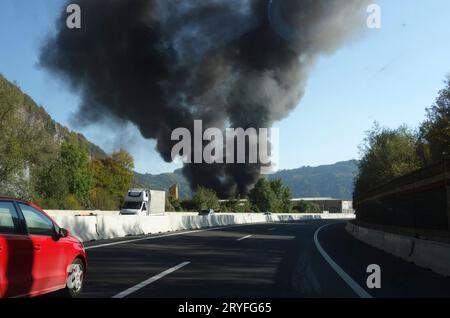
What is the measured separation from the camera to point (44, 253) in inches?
241

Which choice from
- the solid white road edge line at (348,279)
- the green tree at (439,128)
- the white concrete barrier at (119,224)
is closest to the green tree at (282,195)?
the green tree at (439,128)

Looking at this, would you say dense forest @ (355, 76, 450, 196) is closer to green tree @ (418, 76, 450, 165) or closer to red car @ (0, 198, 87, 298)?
green tree @ (418, 76, 450, 165)

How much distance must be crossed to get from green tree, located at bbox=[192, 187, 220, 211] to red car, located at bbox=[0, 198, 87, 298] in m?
69.6

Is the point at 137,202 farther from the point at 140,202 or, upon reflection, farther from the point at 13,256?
the point at 13,256

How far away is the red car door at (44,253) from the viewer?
6.00 m

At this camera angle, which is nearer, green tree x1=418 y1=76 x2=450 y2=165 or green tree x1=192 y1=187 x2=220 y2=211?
green tree x1=418 y1=76 x2=450 y2=165

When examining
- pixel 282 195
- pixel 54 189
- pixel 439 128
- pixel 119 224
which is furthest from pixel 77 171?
pixel 119 224

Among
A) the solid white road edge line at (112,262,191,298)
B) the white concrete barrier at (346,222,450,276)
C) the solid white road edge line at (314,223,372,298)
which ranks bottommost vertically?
the solid white road edge line at (314,223,372,298)

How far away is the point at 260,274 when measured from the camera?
9.25 meters

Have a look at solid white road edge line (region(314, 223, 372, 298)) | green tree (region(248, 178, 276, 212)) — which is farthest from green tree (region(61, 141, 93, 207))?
solid white road edge line (region(314, 223, 372, 298))

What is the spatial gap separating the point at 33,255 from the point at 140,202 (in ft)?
121

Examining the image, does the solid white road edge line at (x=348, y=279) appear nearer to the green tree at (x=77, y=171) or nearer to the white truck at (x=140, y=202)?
the white truck at (x=140, y=202)

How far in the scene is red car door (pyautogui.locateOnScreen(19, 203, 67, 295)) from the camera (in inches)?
236

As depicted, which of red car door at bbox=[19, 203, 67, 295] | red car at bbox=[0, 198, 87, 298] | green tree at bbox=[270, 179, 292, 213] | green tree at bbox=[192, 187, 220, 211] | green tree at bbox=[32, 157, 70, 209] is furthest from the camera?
green tree at bbox=[270, 179, 292, 213]
